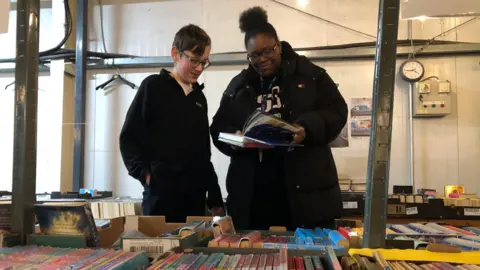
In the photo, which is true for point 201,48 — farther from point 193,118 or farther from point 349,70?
point 349,70

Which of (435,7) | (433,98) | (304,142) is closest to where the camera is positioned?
(435,7)

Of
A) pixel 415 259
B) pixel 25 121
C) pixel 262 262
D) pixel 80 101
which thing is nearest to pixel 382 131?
pixel 415 259

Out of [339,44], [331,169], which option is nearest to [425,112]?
[339,44]

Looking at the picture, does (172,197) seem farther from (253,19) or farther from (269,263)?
(269,263)

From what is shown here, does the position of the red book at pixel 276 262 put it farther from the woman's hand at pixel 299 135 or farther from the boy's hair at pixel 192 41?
the boy's hair at pixel 192 41

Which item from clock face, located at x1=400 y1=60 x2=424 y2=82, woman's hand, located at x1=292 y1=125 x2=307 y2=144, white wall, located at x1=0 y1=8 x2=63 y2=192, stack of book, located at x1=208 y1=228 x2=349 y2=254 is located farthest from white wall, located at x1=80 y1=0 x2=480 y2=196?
stack of book, located at x1=208 y1=228 x2=349 y2=254

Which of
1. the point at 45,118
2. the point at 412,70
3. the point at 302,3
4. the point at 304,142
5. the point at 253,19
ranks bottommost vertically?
the point at 304,142

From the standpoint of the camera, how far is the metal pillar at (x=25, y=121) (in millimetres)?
947

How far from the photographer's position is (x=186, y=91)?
1732 millimetres

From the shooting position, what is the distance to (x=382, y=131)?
2.55 feet

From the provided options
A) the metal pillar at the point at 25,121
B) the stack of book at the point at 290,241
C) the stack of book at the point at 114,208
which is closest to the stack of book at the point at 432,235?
the stack of book at the point at 290,241

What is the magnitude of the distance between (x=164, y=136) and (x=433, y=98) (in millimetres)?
2864

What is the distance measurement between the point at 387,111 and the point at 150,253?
1.84 ft

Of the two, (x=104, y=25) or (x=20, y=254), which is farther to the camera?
(x=104, y=25)
